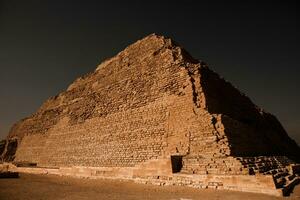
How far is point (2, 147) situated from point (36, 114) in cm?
726

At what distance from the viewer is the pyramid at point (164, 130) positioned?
27.7 ft

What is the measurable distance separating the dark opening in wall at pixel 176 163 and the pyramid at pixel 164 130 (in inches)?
1.3

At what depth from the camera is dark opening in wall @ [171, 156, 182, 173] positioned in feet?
29.3

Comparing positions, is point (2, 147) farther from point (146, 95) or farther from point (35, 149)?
point (146, 95)

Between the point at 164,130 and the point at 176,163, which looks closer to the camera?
the point at 176,163

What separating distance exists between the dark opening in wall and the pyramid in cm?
3

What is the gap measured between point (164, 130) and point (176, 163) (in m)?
2.29

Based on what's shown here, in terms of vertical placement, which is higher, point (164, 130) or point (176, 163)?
point (164, 130)

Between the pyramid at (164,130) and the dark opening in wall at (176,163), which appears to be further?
the dark opening in wall at (176,163)

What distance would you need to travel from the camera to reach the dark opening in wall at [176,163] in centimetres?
894

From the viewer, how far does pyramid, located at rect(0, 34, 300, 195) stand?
8.43 m

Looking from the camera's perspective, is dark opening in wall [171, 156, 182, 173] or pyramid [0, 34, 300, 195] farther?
dark opening in wall [171, 156, 182, 173]

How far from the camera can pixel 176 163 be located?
358 inches

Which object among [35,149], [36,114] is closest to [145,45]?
[35,149]
